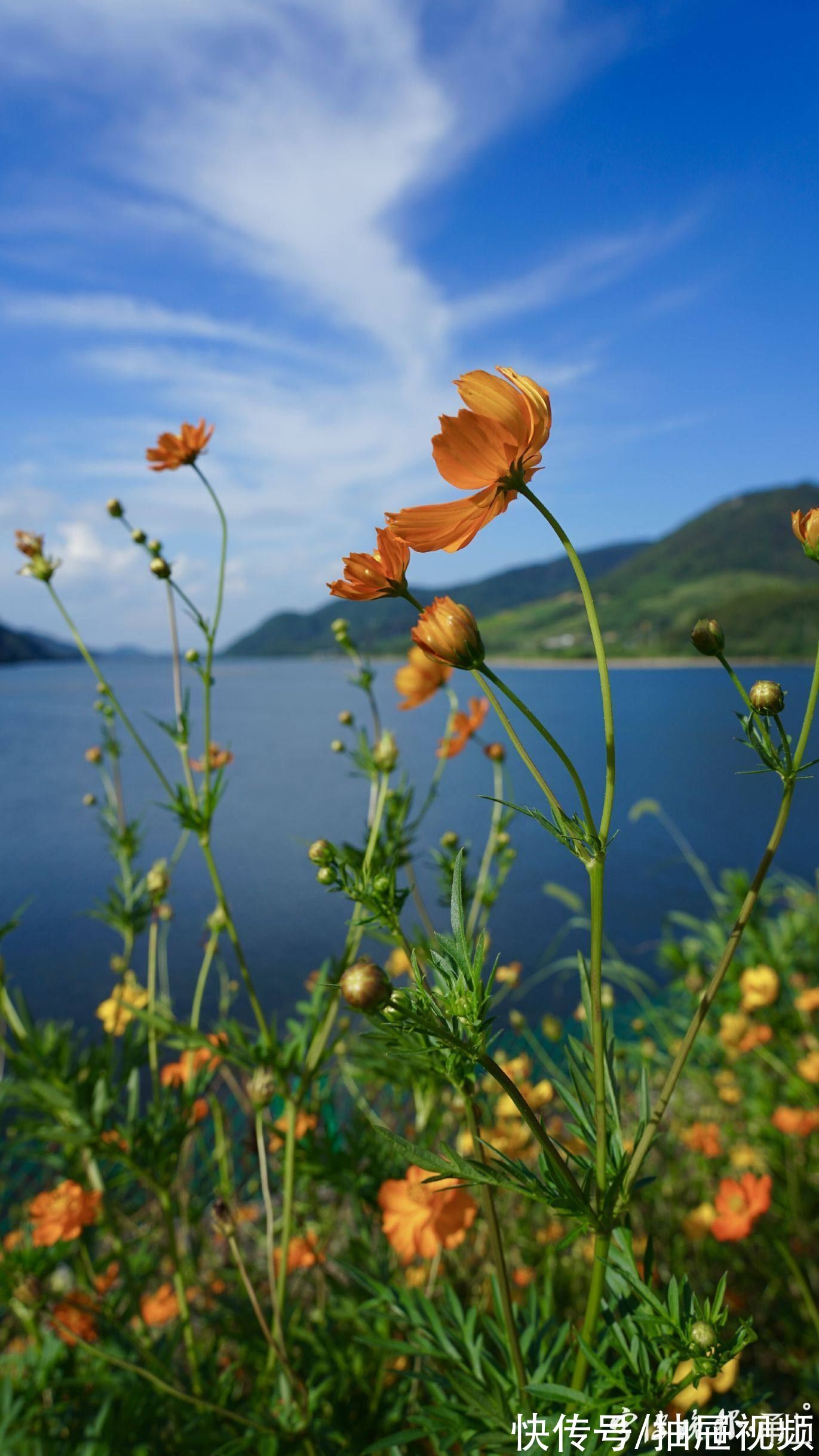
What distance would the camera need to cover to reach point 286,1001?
313 centimetres

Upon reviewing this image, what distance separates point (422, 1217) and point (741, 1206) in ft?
2.27

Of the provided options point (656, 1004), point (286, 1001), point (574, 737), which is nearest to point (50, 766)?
point (286, 1001)

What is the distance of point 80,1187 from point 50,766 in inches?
254

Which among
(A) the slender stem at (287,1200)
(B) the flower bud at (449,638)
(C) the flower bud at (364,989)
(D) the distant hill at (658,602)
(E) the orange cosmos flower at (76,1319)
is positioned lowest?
(E) the orange cosmos flower at (76,1319)

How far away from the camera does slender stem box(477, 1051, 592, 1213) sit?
0.38 meters

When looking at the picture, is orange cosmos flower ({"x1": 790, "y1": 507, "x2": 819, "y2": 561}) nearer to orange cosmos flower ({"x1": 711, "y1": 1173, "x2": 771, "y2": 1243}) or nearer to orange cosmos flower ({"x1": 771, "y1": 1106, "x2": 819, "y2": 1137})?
orange cosmos flower ({"x1": 711, "y1": 1173, "x2": 771, "y2": 1243})

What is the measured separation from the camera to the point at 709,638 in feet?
1.71

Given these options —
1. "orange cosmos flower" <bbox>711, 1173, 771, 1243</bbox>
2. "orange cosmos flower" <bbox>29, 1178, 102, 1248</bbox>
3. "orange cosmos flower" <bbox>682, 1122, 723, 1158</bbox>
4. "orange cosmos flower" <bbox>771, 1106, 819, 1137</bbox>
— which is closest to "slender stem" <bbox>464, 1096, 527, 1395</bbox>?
"orange cosmos flower" <bbox>29, 1178, 102, 1248</bbox>

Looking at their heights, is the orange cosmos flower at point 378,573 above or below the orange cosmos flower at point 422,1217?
above

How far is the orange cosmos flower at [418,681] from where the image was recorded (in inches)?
41.2

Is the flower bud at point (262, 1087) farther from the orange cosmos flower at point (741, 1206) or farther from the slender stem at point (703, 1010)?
the orange cosmos flower at point (741, 1206)

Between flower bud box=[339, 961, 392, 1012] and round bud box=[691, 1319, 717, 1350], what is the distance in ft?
0.88

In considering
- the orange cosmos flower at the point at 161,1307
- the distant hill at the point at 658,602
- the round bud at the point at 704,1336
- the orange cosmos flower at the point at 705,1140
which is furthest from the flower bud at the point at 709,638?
the distant hill at the point at 658,602

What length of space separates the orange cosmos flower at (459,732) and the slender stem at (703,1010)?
69 cm
